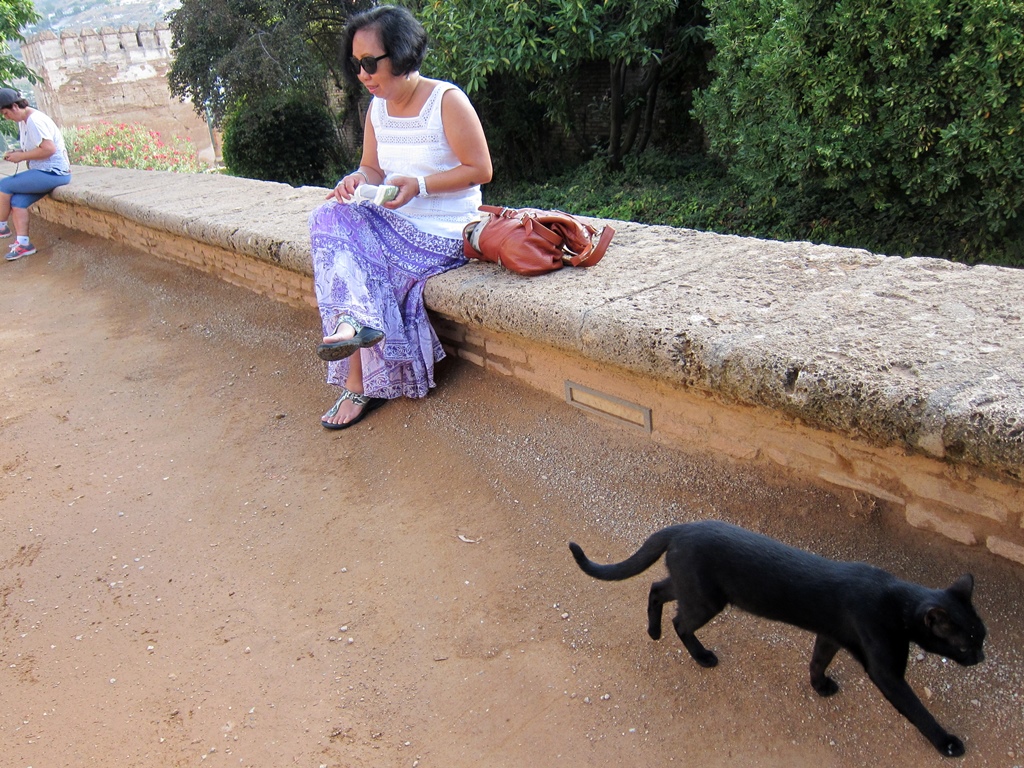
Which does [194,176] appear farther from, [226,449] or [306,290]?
[226,449]

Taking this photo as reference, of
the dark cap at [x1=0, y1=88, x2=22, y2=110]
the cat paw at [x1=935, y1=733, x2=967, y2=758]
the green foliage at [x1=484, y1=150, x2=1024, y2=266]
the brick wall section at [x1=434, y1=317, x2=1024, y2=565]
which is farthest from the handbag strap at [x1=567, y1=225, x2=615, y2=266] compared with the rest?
the dark cap at [x1=0, y1=88, x2=22, y2=110]

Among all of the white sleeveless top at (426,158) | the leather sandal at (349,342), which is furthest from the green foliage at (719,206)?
the leather sandal at (349,342)

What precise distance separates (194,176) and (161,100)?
54.2 feet

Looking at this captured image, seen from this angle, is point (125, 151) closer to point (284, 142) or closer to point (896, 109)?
point (284, 142)

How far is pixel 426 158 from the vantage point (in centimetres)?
348

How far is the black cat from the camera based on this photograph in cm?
168

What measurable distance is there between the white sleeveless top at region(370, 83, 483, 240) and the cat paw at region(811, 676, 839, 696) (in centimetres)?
236

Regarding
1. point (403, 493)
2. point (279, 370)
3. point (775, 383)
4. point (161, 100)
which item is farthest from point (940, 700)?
point (161, 100)

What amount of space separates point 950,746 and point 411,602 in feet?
5.09

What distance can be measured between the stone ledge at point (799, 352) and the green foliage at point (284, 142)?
25.6 feet

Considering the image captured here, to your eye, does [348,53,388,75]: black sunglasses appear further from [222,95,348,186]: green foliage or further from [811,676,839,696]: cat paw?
[222,95,348,186]: green foliage

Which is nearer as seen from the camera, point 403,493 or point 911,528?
point 911,528

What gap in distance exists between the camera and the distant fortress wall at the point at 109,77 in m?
19.9

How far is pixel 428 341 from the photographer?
3.59m
